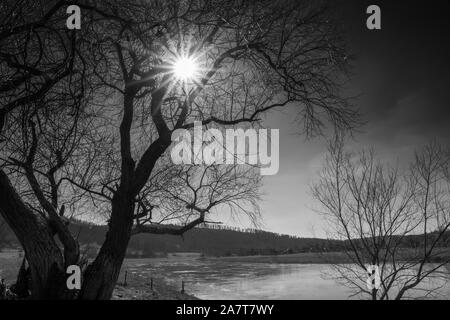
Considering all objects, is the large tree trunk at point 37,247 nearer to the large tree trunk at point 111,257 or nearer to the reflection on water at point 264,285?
the large tree trunk at point 111,257

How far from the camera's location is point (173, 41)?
227 inches

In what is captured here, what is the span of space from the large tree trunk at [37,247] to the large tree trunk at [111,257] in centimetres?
44

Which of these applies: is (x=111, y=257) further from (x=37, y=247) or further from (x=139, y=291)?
(x=139, y=291)

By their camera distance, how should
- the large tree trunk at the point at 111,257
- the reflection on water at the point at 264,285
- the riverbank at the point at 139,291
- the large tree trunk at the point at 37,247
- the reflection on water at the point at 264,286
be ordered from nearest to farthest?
1. the large tree trunk at the point at 37,247
2. the large tree trunk at the point at 111,257
3. the riverbank at the point at 139,291
4. the reflection on water at the point at 264,285
5. the reflection on water at the point at 264,286

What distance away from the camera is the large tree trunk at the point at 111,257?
6.52m

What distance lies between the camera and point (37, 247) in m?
6.22

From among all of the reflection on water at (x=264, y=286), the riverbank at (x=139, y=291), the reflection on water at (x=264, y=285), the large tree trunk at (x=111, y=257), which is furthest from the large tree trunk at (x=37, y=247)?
the riverbank at (x=139, y=291)

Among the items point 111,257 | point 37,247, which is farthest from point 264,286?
point 37,247

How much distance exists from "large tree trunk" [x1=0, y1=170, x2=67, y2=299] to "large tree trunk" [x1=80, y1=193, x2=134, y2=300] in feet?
1.46

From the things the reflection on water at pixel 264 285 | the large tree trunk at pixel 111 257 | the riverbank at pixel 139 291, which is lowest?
the reflection on water at pixel 264 285

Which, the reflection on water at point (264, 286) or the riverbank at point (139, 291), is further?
the reflection on water at point (264, 286)

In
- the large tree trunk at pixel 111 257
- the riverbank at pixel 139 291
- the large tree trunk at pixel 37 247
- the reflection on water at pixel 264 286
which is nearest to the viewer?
the large tree trunk at pixel 37 247
